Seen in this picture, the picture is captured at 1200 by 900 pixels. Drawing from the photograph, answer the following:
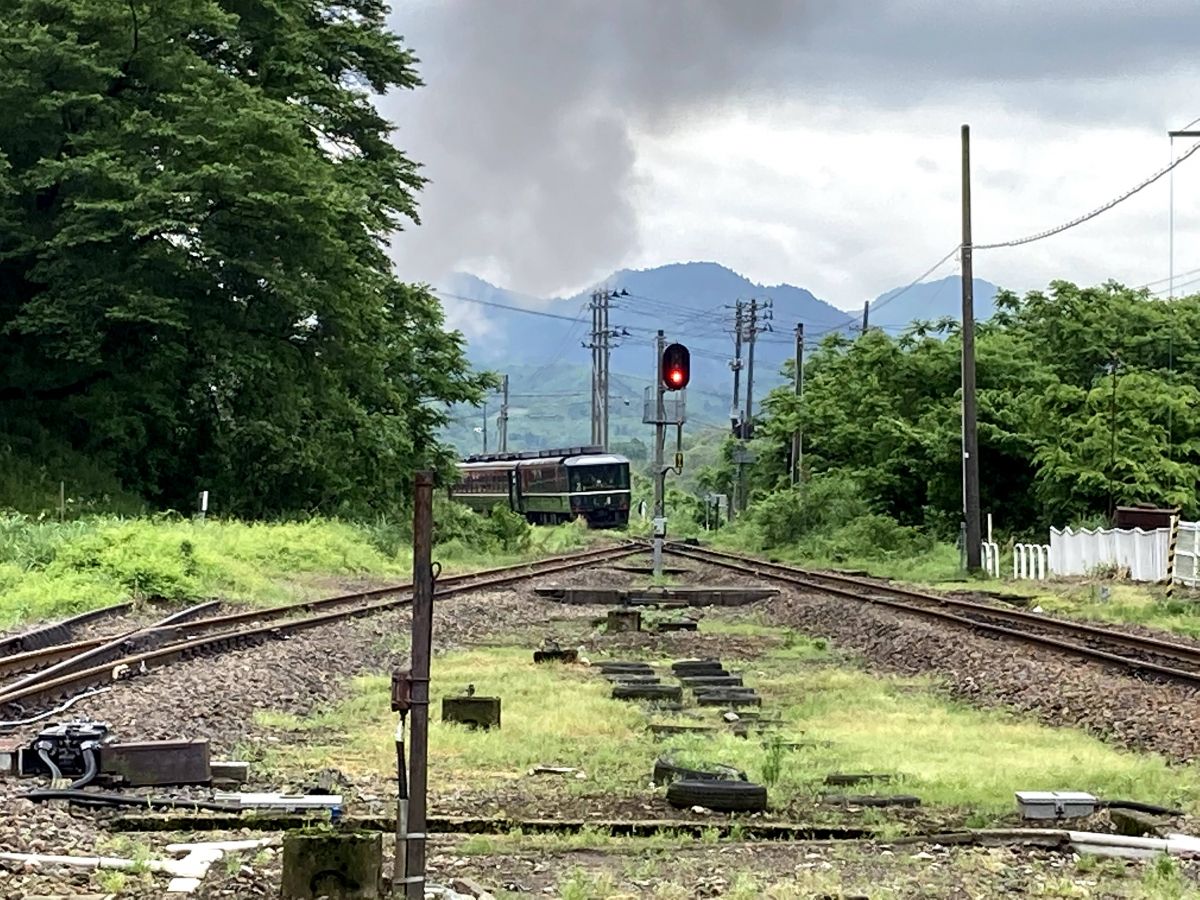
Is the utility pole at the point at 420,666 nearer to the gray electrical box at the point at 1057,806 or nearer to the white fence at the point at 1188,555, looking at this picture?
the gray electrical box at the point at 1057,806

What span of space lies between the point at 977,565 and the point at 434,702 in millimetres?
19806

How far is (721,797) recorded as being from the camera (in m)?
7.21

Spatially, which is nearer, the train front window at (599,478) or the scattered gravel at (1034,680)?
the scattered gravel at (1034,680)

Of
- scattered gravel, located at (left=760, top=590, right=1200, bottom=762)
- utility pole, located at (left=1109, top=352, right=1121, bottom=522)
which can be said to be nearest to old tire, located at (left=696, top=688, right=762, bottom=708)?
scattered gravel, located at (left=760, top=590, right=1200, bottom=762)

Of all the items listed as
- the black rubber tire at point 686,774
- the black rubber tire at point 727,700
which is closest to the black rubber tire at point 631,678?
the black rubber tire at point 727,700

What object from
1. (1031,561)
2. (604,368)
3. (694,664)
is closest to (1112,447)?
(1031,561)

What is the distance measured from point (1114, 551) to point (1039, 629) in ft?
29.6

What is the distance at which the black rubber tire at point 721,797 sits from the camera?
7.20 meters

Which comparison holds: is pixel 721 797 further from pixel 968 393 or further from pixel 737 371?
pixel 737 371

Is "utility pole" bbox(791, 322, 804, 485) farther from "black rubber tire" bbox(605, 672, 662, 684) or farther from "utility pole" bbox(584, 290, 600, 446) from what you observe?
"black rubber tire" bbox(605, 672, 662, 684)

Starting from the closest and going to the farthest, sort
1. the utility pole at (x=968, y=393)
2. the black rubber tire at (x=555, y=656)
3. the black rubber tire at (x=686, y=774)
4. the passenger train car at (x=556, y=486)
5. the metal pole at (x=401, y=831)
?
1. the metal pole at (x=401, y=831)
2. the black rubber tire at (x=686, y=774)
3. the black rubber tire at (x=555, y=656)
4. the utility pole at (x=968, y=393)
5. the passenger train car at (x=556, y=486)

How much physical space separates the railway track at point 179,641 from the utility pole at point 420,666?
530 cm

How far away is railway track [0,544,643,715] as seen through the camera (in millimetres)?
10203

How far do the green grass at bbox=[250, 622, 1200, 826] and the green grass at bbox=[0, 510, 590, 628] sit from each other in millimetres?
5760
